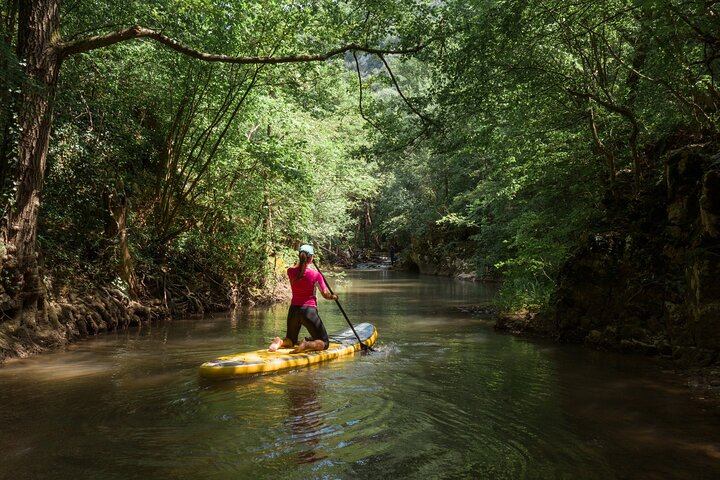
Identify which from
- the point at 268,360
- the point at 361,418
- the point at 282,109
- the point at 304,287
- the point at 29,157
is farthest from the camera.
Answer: the point at 282,109

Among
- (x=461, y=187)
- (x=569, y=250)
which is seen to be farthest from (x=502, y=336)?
(x=461, y=187)

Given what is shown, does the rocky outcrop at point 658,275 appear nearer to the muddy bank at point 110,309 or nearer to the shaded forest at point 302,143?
the shaded forest at point 302,143

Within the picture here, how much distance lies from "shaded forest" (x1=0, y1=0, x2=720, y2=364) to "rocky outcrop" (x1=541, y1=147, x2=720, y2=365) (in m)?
0.03

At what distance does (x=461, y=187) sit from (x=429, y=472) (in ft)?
81.3

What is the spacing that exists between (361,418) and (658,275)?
5343 mm

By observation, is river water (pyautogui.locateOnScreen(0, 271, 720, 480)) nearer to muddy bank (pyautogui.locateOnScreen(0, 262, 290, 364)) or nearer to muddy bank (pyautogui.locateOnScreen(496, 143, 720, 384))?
muddy bank (pyautogui.locateOnScreen(0, 262, 290, 364))

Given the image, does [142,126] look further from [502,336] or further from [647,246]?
[647,246]

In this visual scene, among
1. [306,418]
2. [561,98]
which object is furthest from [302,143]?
[306,418]

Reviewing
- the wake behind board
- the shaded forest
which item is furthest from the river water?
the shaded forest

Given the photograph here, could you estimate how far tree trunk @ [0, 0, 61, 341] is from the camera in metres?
6.79

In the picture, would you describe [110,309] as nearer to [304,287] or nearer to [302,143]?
[304,287]

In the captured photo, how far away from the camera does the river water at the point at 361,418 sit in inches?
143

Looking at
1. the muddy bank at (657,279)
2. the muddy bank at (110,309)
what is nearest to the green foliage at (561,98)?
the muddy bank at (657,279)

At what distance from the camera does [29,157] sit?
6934 millimetres
